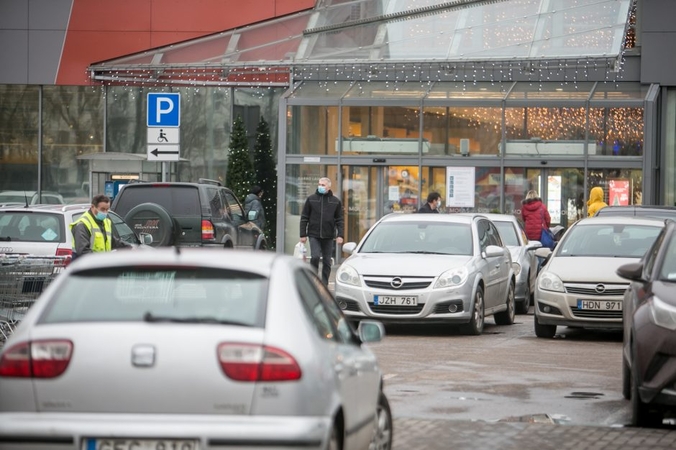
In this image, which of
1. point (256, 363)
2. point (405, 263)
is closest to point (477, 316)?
point (405, 263)

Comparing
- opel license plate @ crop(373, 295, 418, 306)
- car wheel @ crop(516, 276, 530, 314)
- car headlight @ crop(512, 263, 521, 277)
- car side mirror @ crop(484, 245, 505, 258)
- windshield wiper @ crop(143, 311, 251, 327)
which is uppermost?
windshield wiper @ crop(143, 311, 251, 327)

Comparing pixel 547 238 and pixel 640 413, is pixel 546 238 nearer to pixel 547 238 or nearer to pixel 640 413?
pixel 547 238

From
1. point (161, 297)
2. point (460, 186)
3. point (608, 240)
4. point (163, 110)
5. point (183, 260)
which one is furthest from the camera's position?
Result: point (460, 186)

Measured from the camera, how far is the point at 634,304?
36.1 feet

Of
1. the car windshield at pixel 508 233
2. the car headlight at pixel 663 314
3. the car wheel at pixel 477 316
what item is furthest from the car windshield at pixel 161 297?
the car windshield at pixel 508 233

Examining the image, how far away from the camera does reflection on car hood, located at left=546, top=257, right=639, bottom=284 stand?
17.2m

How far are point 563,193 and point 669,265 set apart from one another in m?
22.8

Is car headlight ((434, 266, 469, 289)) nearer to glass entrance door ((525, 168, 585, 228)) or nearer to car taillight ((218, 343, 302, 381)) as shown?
car taillight ((218, 343, 302, 381))

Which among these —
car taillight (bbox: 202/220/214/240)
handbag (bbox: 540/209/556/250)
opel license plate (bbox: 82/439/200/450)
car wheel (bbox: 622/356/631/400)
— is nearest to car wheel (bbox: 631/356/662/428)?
car wheel (bbox: 622/356/631/400)

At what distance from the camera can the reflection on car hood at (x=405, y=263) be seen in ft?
58.2

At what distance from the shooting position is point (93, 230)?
16234 millimetres

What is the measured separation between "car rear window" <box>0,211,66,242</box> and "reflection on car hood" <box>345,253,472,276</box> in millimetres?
3830

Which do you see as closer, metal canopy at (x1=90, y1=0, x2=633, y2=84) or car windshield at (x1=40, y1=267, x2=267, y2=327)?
car windshield at (x1=40, y1=267, x2=267, y2=327)

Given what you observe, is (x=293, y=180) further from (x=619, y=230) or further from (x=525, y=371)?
(x=525, y=371)
